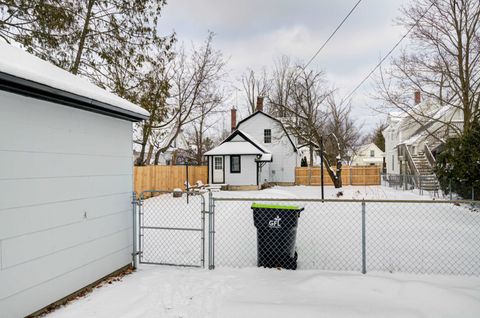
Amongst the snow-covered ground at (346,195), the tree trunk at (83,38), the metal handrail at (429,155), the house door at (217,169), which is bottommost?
the snow-covered ground at (346,195)

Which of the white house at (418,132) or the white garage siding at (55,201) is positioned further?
the white house at (418,132)

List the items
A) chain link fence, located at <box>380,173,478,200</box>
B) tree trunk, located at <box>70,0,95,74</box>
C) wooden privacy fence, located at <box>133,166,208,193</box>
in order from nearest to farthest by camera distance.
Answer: tree trunk, located at <box>70,0,95,74</box>, chain link fence, located at <box>380,173,478,200</box>, wooden privacy fence, located at <box>133,166,208,193</box>

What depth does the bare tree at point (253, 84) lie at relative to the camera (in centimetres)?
4094

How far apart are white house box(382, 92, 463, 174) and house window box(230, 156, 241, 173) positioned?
34.7 ft

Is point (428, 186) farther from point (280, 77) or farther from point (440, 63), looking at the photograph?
point (280, 77)

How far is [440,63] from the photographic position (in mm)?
15016

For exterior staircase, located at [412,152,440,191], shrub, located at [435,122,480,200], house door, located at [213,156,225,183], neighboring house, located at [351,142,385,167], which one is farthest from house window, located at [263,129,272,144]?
neighboring house, located at [351,142,385,167]

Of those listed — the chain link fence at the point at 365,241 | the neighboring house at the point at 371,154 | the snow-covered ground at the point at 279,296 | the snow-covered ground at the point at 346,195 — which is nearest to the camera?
the snow-covered ground at the point at 279,296

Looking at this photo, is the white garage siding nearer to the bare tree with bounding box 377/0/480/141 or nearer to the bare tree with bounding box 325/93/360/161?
the bare tree with bounding box 377/0/480/141

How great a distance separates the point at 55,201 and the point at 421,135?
84.9ft

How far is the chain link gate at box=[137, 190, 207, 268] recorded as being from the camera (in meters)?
5.68

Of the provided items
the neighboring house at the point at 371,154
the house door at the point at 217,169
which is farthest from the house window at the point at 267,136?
the neighboring house at the point at 371,154

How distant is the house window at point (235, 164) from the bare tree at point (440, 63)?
1055 centimetres

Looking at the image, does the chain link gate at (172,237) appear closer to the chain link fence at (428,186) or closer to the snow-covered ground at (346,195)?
the snow-covered ground at (346,195)
